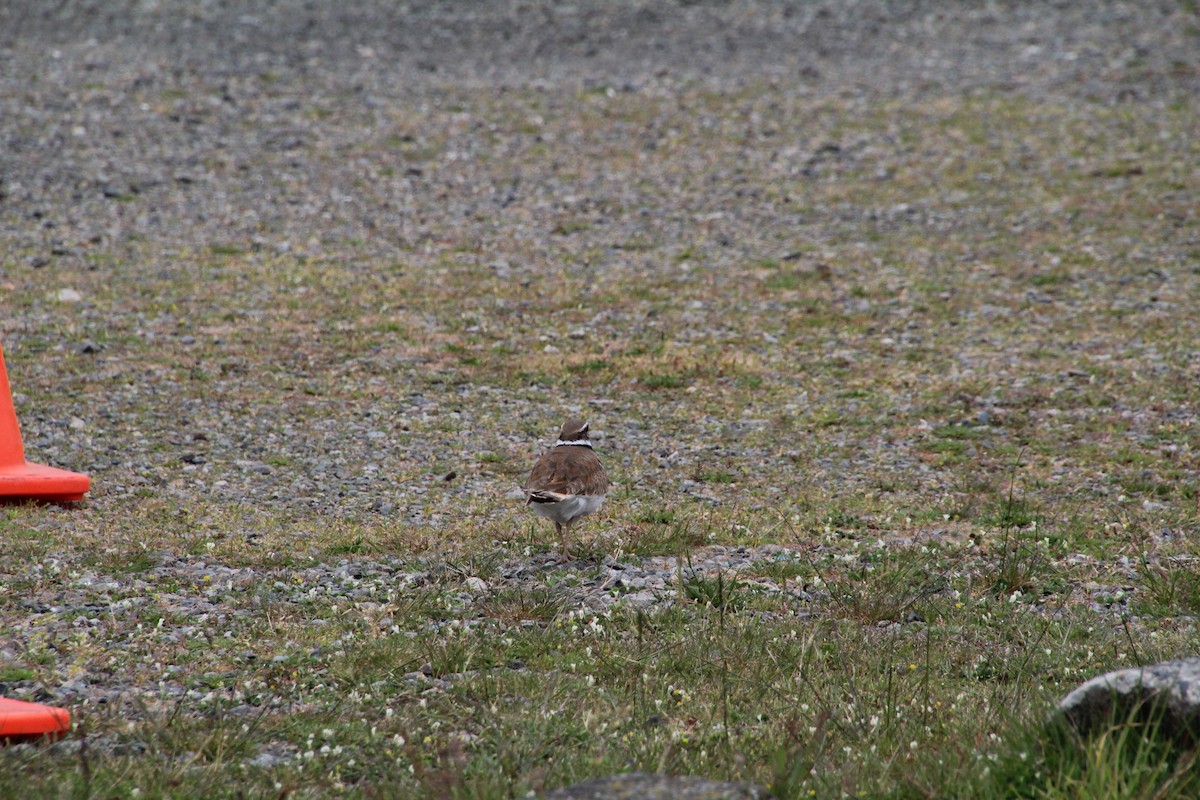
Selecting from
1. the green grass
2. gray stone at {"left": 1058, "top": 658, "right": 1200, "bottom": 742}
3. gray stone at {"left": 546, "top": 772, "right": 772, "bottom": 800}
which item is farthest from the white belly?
gray stone at {"left": 1058, "top": 658, "right": 1200, "bottom": 742}

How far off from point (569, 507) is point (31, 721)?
4.37 meters

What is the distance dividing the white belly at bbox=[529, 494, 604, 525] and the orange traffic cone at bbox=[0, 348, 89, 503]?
3.91 metres

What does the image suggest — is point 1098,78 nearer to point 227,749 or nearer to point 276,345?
point 276,345

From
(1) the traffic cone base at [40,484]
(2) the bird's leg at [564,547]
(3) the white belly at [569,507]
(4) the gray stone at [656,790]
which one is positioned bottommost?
(2) the bird's leg at [564,547]

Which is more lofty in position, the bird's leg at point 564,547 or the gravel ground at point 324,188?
the gravel ground at point 324,188

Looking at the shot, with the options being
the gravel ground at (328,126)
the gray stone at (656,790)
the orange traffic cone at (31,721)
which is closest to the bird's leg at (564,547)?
the gravel ground at (328,126)

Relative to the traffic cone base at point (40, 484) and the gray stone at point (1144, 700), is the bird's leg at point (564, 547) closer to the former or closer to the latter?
the traffic cone base at point (40, 484)

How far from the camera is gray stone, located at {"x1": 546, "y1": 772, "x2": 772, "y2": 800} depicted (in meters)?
5.09

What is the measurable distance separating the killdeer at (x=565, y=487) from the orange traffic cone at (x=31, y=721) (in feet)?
12.8

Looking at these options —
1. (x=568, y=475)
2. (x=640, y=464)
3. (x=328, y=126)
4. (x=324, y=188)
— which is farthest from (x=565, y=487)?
(x=328, y=126)

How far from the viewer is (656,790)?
16.9 feet

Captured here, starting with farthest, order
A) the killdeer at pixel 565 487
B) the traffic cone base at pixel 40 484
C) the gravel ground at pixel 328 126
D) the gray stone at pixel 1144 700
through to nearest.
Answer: the gravel ground at pixel 328 126
the traffic cone base at pixel 40 484
the killdeer at pixel 565 487
the gray stone at pixel 1144 700

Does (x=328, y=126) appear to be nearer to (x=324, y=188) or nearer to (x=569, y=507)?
(x=324, y=188)

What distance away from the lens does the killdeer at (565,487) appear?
9.54m
